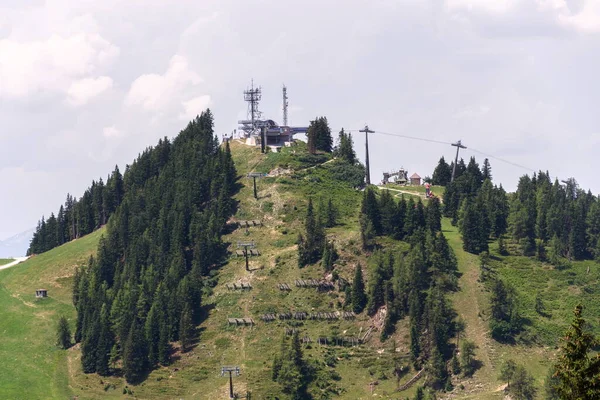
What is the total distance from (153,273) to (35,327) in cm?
2680

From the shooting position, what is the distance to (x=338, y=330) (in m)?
148

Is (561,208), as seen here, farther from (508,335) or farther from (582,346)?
(582,346)

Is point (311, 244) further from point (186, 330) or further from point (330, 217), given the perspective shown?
point (186, 330)

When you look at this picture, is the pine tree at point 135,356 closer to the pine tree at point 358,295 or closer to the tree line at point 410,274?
the tree line at point 410,274

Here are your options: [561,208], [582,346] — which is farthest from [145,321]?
[582,346]

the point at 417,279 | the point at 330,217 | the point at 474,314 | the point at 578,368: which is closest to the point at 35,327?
the point at 330,217

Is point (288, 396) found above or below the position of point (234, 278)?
below

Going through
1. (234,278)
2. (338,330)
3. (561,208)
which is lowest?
(338,330)

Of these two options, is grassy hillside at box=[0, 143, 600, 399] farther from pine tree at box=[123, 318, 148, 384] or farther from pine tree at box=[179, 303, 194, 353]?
pine tree at box=[123, 318, 148, 384]

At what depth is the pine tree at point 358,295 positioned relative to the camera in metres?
152

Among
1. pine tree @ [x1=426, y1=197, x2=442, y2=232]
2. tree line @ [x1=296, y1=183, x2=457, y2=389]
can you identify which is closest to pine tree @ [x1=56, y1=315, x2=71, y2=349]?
tree line @ [x1=296, y1=183, x2=457, y2=389]

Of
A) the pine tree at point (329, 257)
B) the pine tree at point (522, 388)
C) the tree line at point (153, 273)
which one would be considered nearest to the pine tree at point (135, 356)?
the tree line at point (153, 273)

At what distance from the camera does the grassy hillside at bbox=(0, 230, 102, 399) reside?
14812cm

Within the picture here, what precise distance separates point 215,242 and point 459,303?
180 ft
